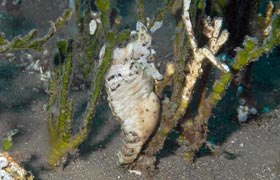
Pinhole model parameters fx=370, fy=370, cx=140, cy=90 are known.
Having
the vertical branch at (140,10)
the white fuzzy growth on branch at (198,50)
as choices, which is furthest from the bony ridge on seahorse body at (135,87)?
the vertical branch at (140,10)

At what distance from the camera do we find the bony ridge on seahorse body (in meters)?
2.87

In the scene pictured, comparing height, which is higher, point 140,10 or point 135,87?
point 140,10

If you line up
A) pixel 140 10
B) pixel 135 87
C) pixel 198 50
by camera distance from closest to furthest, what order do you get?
pixel 198 50
pixel 135 87
pixel 140 10

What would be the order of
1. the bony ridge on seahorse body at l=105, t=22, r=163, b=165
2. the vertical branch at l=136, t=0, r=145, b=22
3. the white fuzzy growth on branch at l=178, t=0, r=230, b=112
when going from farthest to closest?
the vertical branch at l=136, t=0, r=145, b=22 < the bony ridge on seahorse body at l=105, t=22, r=163, b=165 < the white fuzzy growth on branch at l=178, t=0, r=230, b=112

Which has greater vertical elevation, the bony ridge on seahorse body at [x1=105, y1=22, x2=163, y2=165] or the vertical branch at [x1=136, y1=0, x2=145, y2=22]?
the vertical branch at [x1=136, y1=0, x2=145, y2=22]

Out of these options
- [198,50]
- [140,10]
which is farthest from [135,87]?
[140,10]

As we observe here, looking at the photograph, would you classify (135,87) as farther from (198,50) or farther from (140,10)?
(140,10)

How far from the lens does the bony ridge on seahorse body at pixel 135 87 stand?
287cm

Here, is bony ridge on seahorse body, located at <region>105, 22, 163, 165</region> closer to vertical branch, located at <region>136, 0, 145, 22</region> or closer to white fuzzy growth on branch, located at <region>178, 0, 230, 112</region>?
white fuzzy growth on branch, located at <region>178, 0, 230, 112</region>

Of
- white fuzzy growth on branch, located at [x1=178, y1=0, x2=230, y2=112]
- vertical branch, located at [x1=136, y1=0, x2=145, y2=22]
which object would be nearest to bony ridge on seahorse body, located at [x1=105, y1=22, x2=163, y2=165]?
white fuzzy growth on branch, located at [x1=178, y1=0, x2=230, y2=112]

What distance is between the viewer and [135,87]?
2.94 m

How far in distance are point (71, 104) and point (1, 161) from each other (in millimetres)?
688

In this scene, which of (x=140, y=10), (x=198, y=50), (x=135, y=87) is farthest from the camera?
(x=140, y=10)

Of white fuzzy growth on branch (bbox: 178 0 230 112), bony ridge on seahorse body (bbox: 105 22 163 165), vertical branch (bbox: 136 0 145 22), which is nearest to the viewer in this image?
white fuzzy growth on branch (bbox: 178 0 230 112)
